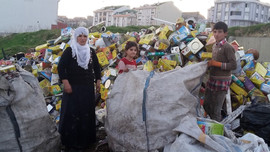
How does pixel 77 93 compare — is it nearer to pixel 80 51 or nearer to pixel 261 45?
pixel 80 51

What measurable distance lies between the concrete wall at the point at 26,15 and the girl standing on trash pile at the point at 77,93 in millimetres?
26833

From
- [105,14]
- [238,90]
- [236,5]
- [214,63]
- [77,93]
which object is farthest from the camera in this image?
[105,14]

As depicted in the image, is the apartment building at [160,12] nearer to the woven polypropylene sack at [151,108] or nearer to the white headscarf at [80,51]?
the white headscarf at [80,51]

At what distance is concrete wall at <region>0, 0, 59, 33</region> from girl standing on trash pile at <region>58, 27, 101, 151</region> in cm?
2683

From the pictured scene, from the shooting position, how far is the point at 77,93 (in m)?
2.77

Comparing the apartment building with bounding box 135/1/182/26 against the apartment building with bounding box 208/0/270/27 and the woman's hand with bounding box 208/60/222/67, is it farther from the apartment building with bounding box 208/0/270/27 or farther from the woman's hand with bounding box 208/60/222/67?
the woman's hand with bounding box 208/60/222/67

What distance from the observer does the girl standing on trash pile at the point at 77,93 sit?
276 cm

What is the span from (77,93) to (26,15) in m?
29.0

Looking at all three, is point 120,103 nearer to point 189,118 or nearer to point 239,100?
point 189,118

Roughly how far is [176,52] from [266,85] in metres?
1.63

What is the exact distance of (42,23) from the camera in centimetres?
2909

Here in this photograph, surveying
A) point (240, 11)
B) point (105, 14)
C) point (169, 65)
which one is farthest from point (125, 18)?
point (169, 65)

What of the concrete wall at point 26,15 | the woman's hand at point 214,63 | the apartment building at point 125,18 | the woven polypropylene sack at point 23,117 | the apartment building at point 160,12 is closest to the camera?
the woven polypropylene sack at point 23,117

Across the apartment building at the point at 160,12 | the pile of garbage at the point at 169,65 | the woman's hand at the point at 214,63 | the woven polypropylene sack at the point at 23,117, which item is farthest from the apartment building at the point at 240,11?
the woven polypropylene sack at the point at 23,117
